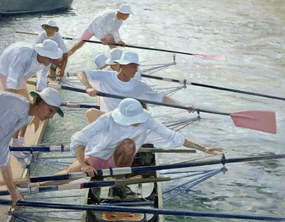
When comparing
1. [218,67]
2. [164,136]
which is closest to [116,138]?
[164,136]

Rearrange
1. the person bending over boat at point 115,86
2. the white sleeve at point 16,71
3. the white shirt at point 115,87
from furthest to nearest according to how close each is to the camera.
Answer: the white shirt at point 115,87, the person bending over boat at point 115,86, the white sleeve at point 16,71

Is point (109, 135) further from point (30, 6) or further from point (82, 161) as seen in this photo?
point (30, 6)

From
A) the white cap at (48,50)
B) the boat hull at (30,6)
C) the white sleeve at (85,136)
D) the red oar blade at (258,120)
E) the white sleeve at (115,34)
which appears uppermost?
the white cap at (48,50)

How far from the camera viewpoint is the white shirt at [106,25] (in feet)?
37.6

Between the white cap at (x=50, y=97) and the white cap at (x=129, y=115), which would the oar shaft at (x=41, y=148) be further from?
the white cap at (x=50, y=97)

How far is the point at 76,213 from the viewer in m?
7.32

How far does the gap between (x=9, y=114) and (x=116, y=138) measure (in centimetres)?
142

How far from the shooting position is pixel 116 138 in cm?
650

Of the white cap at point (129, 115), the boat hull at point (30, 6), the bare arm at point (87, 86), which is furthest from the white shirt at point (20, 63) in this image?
the boat hull at point (30, 6)

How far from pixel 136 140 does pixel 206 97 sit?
5817mm

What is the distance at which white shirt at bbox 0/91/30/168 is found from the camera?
5426 millimetres

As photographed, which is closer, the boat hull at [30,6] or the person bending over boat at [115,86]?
the person bending over boat at [115,86]

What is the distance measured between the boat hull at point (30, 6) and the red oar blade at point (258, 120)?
13.4 m

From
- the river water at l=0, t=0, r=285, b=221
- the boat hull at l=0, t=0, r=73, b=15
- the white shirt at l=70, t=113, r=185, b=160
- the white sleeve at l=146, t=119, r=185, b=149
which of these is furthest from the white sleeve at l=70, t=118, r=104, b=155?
the boat hull at l=0, t=0, r=73, b=15
